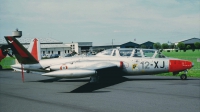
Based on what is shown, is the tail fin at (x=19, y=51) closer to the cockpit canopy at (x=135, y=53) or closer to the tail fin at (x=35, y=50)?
the tail fin at (x=35, y=50)

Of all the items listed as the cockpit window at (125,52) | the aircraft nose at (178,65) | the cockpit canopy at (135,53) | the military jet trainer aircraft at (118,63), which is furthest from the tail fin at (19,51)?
the aircraft nose at (178,65)

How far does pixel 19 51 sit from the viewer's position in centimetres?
1438

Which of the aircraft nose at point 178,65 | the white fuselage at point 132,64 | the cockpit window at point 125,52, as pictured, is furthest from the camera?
the cockpit window at point 125,52

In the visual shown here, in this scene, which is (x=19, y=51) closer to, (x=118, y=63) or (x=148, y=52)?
(x=118, y=63)

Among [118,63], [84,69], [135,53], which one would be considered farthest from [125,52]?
[84,69]

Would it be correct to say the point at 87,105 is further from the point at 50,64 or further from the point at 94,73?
the point at 50,64

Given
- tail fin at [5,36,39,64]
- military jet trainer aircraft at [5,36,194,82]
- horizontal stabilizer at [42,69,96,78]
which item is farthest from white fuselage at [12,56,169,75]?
horizontal stabilizer at [42,69,96,78]

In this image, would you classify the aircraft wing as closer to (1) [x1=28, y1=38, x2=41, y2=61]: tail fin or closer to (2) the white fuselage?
(2) the white fuselage

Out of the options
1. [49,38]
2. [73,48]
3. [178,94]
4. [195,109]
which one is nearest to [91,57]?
[178,94]

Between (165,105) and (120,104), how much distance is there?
163 centimetres

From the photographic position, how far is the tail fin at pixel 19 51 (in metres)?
13.8

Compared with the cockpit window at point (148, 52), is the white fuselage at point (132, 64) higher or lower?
lower

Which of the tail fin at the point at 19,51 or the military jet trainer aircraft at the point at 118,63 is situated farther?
the military jet trainer aircraft at the point at 118,63

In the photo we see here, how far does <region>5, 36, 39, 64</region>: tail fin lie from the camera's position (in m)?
13.8
